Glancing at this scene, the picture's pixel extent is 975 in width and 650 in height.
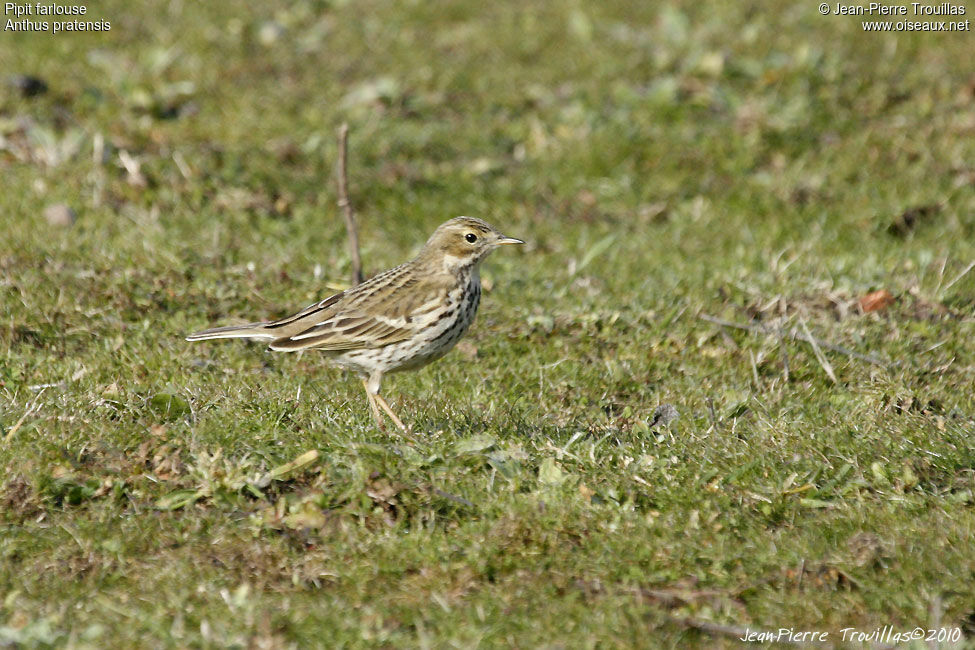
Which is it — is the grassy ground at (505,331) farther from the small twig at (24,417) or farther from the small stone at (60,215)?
the small stone at (60,215)

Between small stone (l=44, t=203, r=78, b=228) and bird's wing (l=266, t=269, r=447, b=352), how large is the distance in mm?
3194

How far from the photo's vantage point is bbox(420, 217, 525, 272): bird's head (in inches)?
300

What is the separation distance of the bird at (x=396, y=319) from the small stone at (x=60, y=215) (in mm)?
2950

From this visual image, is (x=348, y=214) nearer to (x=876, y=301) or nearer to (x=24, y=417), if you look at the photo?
(x=24, y=417)

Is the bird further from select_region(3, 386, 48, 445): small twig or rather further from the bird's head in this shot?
select_region(3, 386, 48, 445): small twig

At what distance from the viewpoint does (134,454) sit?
240 inches

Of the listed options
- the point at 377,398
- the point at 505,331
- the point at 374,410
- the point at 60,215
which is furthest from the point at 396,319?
the point at 60,215

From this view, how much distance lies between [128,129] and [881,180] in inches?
281

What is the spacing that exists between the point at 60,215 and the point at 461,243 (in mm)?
3910

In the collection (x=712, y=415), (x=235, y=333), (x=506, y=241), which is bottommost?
(x=712, y=415)

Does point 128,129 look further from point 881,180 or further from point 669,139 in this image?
point 881,180

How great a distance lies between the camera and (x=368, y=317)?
282 inches

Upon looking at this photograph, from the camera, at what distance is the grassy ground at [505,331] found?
5.34 m

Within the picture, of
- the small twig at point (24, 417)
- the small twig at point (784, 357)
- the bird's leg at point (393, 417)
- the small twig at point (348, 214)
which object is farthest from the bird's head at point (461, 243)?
the small twig at point (24, 417)
